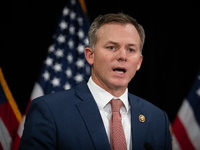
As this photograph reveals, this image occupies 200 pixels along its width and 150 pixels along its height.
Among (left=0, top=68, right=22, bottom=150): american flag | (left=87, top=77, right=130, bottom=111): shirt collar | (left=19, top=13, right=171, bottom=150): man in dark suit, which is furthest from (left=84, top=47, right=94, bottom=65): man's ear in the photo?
(left=0, top=68, right=22, bottom=150): american flag

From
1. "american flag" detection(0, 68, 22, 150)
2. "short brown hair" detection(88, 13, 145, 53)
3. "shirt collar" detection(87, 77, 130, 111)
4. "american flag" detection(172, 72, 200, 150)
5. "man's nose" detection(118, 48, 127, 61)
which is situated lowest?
"american flag" detection(172, 72, 200, 150)

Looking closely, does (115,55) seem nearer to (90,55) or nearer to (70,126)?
(90,55)

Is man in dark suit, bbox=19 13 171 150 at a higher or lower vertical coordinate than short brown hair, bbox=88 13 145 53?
lower

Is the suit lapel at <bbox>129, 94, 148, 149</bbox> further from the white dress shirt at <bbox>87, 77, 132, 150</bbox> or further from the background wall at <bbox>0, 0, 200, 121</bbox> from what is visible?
the background wall at <bbox>0, 0, 200, 121</bbox>

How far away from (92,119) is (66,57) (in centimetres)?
160

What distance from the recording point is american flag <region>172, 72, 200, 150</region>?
2602 millimetres

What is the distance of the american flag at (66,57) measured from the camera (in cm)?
265

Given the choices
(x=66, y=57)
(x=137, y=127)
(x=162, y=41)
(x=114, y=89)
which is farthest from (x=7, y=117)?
(x=162, y=41)

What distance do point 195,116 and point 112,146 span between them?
182 cm

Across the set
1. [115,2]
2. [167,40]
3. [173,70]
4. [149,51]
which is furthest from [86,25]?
[173,70]

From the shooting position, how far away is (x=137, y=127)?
141cm

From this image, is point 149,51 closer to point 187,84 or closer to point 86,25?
point 187,84

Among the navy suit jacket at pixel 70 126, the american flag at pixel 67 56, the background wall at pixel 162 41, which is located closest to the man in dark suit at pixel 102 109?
the navy suit jacket at pixel 70 126

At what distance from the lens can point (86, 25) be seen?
2893 millimetres
